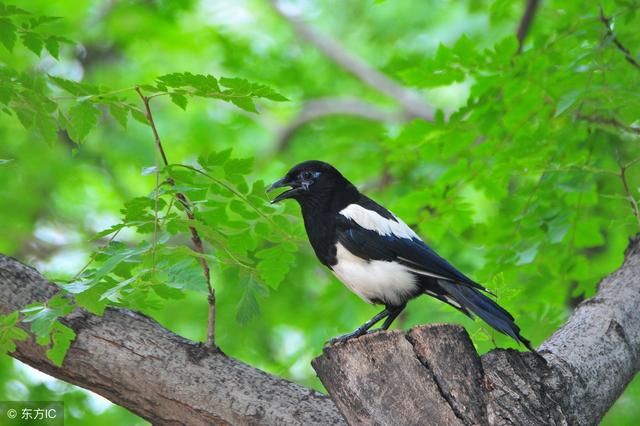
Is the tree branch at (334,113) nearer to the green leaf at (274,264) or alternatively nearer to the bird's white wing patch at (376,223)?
the bird's white wing patch at (376,223)

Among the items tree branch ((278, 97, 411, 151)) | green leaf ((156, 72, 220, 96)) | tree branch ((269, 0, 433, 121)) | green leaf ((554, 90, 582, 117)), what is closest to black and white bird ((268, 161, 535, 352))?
green leaf ((554, 90, 582, 117))

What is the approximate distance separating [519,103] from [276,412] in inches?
78.5


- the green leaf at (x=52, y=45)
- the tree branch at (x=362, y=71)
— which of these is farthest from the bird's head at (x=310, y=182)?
the tree branch at (x=362, y=71)

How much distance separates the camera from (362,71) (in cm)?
869

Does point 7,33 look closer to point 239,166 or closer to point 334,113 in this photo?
point 239,166

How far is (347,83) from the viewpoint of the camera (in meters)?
11.0

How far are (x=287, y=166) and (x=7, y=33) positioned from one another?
16.0 feet

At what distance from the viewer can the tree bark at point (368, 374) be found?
275cm

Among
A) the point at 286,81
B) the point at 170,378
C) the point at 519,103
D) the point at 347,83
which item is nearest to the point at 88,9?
the point at 286,81

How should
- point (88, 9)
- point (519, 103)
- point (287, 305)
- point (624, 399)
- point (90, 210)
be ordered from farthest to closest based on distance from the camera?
point (90, 210) → point (88, 9) → point (287, 305) → point (624, 399) → point (519, 103)

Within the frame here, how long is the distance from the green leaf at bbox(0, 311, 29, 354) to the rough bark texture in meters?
0.99

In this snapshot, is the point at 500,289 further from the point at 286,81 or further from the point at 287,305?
the point at 286,81

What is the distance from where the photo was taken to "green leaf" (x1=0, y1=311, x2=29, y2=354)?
2.78 metres

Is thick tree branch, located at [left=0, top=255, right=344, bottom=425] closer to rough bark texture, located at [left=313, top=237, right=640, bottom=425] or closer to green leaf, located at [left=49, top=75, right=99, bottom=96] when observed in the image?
rough bark texture, located at [left=313, top=237, right=640, bottom=425]
